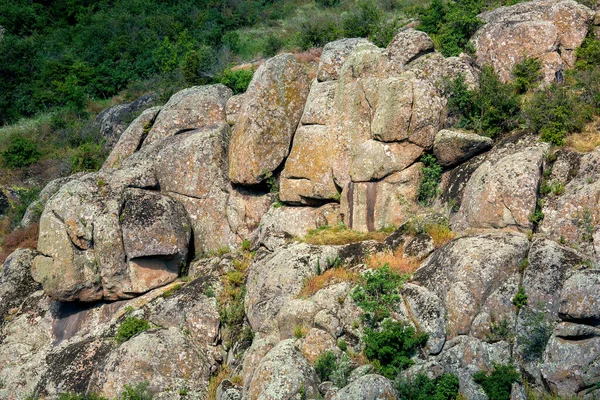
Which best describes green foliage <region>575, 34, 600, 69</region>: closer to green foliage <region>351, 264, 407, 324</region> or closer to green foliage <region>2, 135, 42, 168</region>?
green foliage <region>351, 264, 407, 324</region>

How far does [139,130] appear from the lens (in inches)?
1410

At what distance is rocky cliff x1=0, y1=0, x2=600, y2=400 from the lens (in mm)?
23094

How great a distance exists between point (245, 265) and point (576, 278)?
11730 millimetres

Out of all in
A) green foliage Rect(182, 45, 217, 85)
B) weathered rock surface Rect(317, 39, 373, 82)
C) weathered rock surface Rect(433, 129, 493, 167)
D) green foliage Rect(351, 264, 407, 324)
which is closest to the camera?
green foliage Rect(351, 264, 407, 324)

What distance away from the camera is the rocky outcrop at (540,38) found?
30562 mm

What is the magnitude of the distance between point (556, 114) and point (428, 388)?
9813mm

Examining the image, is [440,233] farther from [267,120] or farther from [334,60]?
[334,60]

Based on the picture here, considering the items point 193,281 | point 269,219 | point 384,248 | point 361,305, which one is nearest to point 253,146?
point 269,219

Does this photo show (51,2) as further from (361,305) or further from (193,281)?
(361,305)

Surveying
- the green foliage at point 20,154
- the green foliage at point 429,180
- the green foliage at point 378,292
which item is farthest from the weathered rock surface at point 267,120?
the green foliage at point 20,154

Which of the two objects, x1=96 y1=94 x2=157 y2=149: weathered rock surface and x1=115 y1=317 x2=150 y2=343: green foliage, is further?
x1=96 y1=94 x2=157 y2=149: weathered rock surface

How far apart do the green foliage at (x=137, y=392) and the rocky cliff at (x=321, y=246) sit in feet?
0.79

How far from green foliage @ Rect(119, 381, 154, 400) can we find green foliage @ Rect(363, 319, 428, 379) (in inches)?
271

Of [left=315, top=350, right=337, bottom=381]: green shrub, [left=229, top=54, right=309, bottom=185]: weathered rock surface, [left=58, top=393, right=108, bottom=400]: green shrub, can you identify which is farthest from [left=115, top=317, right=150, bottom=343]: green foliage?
[left=315, top=350, right=337, bottom=381]: green shrub
